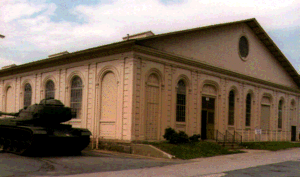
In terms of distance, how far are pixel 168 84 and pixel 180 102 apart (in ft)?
5.57

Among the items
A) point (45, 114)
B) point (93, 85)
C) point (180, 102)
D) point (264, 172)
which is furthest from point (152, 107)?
point (264, 172)

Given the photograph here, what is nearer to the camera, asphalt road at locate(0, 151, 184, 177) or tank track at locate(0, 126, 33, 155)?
asphalt road at locate(0, 151, 184, 177)

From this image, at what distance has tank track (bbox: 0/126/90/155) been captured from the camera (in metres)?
15.5

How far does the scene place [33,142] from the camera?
603 inches

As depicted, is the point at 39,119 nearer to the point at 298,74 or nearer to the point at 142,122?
the point at 142,122

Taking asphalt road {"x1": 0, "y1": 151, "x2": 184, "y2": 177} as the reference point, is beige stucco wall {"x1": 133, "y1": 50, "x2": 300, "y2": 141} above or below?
above

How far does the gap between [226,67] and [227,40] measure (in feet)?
6.94

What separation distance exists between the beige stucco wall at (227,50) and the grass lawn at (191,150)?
19.2ft

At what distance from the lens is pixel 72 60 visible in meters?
23.0

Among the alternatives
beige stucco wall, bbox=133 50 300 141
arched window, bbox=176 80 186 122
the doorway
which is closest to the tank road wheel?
beige stucco wall, bbox=133 50 300 141

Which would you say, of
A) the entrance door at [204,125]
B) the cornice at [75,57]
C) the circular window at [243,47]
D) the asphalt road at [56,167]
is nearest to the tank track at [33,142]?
the asphalt road at [56,167]

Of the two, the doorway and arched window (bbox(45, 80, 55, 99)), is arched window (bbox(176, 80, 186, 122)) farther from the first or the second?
arched window (bbox(45, 80, 55, 99))

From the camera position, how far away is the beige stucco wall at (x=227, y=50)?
21.9 m

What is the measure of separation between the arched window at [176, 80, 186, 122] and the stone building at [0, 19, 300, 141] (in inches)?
2.5
